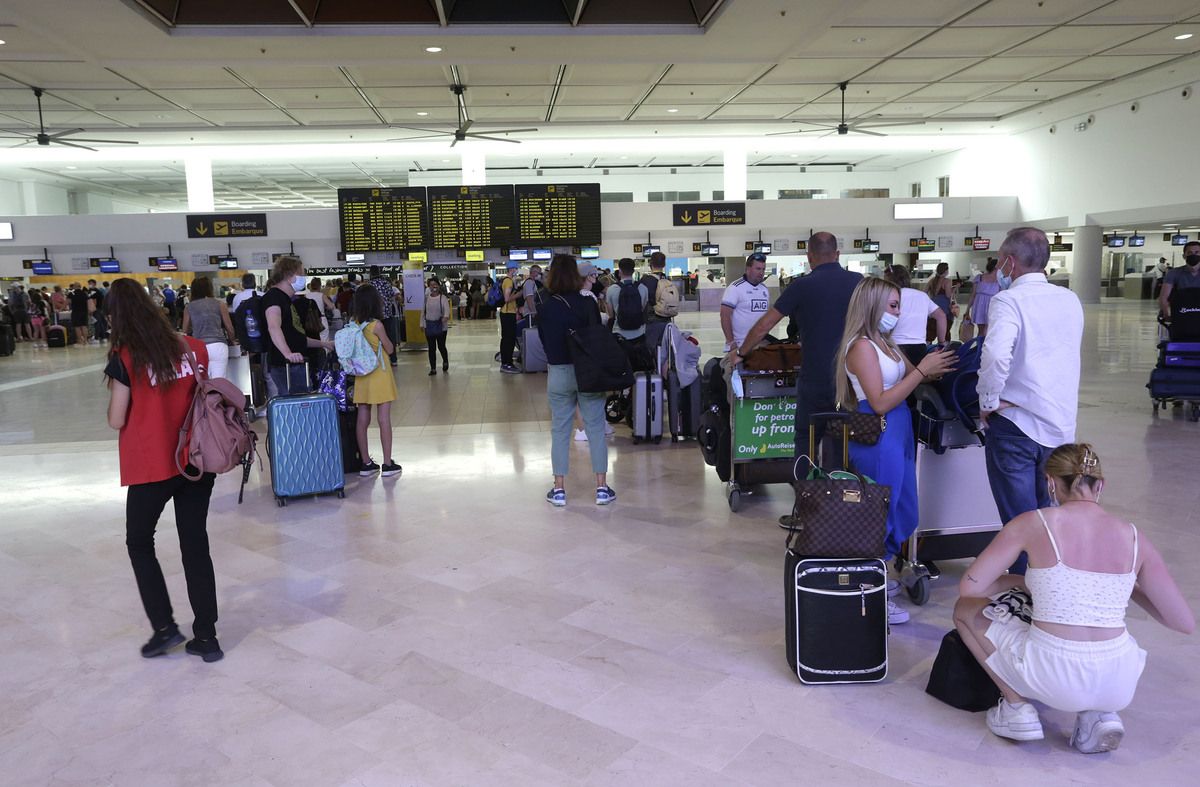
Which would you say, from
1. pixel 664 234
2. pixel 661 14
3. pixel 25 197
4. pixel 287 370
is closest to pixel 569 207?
pixel 664 234

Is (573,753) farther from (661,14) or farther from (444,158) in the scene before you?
(444,158)

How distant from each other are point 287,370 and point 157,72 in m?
8.08

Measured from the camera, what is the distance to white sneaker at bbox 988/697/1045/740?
277cm

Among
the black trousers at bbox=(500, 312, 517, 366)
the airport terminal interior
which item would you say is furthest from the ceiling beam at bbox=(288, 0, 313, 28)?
the black trousers at bbox=(500, 312, 517, 366)

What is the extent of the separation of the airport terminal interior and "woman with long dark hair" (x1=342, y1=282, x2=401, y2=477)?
332 mm

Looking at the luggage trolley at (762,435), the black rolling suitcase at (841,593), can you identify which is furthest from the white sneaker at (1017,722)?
the luggage trolley at (762,435)

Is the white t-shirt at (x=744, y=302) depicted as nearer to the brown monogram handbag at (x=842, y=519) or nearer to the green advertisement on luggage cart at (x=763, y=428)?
the green advertisement on luggage cart at (x=763, y=428)

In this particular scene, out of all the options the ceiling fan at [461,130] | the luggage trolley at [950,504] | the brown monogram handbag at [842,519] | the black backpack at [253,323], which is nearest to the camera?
the brown monogram handbag at [842,519]

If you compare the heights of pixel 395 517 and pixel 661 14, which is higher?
pixel 661 14

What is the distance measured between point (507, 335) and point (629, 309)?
18.4ft

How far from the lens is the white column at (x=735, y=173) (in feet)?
75.4

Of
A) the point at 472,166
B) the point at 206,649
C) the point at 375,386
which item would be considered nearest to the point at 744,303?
the point at 375,386

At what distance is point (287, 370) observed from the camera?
26.6ft

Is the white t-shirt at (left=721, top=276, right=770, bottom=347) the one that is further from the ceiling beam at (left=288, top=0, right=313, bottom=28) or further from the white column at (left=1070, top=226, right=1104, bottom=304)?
the white column at (left=1070, top=226, right=1104, bottom=304)
